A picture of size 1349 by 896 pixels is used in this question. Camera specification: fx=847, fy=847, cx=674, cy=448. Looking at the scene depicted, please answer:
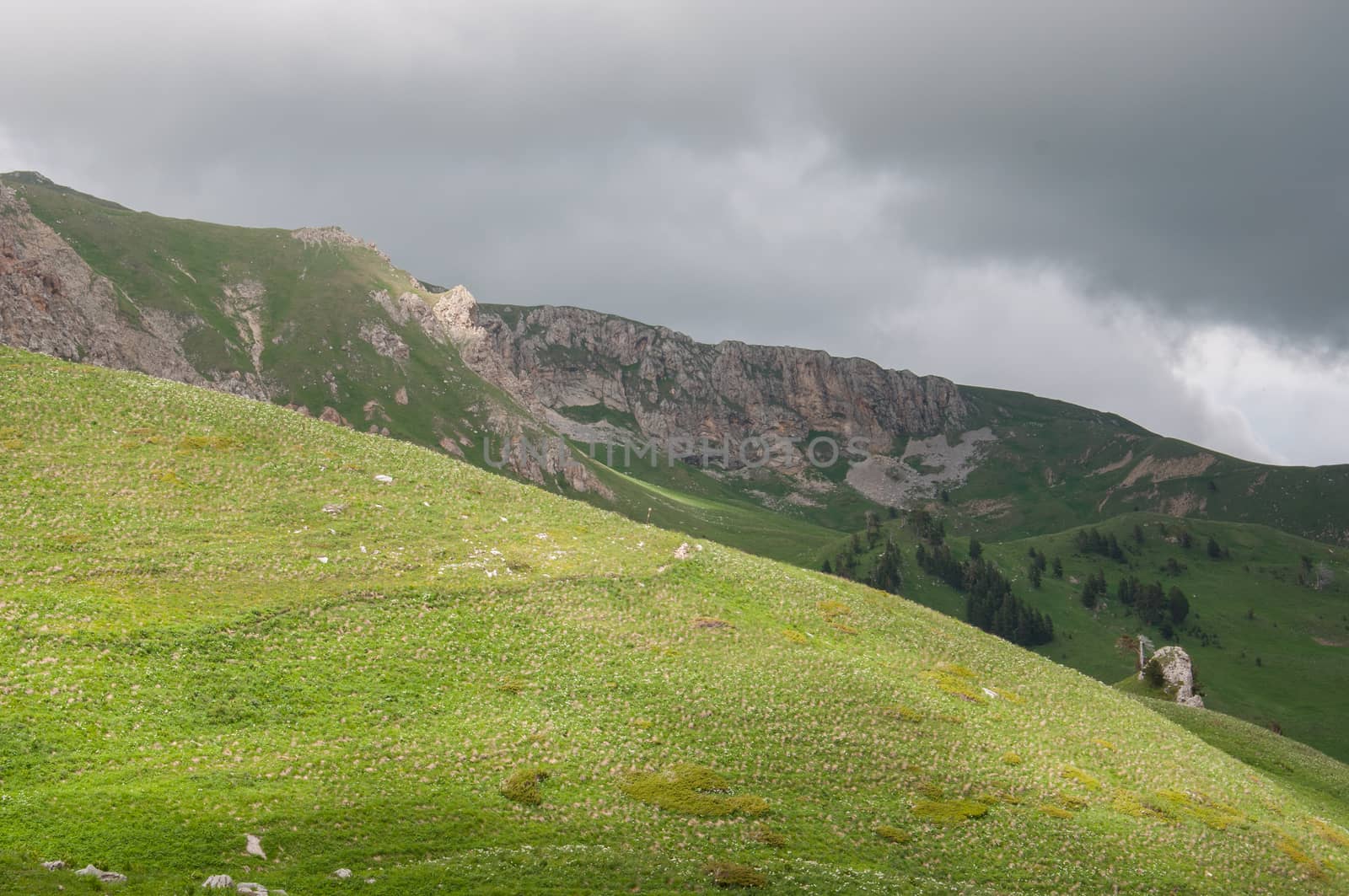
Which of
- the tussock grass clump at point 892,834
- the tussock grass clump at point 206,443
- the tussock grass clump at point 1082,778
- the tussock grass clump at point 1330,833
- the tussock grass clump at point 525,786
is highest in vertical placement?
the tussock grass clump at point 206,443

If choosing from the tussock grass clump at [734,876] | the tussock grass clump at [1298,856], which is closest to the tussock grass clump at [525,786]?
the tussock grass clump at [734,876]

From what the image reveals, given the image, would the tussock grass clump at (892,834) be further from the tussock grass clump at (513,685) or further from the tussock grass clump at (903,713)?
the tussock grass clump at (513,685)

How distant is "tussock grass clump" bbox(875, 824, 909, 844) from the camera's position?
3741cm

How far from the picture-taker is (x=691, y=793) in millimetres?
37219

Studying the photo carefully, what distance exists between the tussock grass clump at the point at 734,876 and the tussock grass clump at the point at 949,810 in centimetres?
1261

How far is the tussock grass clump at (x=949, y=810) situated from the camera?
1572 inches

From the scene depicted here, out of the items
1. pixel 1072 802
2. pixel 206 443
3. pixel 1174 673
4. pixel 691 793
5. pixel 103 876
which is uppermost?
pixel 206 443

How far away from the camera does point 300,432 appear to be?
73.6m

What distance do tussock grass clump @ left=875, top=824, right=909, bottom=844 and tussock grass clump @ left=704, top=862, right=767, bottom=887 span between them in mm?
8910

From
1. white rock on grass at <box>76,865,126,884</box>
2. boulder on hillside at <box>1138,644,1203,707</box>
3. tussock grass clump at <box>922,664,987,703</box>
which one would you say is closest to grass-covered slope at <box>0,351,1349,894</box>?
tussock grass clump at <box>922,664,987,703</box>

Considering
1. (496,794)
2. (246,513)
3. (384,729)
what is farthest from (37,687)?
(246,513)

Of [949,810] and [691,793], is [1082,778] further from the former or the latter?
[691,793]

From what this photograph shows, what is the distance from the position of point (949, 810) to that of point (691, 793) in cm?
1320

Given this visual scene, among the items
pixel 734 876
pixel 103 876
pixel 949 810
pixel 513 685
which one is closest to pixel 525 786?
pixel 513 685
